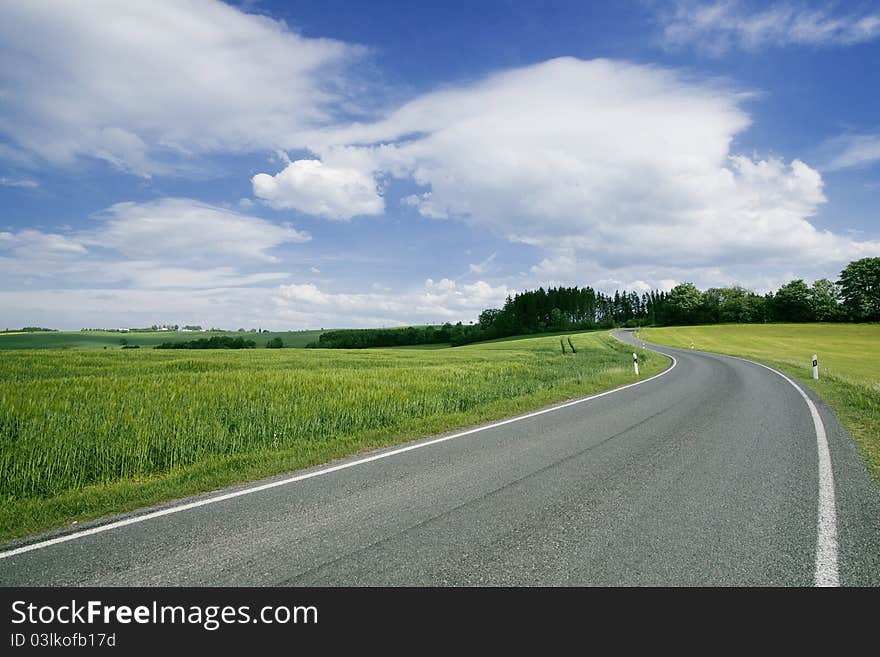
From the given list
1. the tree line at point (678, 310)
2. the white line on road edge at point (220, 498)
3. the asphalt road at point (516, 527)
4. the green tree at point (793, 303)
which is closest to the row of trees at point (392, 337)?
the tree line at point (678, 310)

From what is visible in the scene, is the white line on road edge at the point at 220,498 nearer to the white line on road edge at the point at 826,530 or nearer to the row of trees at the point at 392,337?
the white line on road edge at the point at 826,530

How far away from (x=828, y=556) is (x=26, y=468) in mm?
9644

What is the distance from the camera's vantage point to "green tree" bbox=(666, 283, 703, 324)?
11388 cm

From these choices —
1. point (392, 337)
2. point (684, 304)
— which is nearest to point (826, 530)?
point (392, 337)

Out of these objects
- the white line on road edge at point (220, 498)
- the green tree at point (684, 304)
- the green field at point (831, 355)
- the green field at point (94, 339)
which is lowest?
the green field at point (831, 355)

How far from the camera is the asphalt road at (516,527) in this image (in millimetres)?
3605

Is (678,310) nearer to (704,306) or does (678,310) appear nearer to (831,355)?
(704,306)

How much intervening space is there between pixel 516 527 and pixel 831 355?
54.6m

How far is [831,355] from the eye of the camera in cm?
4406

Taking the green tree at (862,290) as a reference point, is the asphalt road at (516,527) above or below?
below

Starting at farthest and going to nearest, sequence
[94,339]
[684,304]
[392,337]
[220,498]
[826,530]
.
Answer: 1. [684,304]
2. [392,337]
3. [94,339]
4. [220,498]
5. [826,530]

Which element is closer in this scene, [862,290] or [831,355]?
[831,355]

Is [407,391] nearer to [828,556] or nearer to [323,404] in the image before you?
[323,404]

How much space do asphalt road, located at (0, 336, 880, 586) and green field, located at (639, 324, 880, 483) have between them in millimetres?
2317
